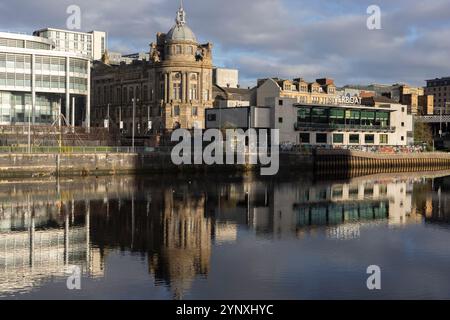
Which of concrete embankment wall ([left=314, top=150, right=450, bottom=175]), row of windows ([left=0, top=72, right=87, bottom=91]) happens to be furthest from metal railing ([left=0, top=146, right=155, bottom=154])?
concrete embankment wall ([left=314, top=150, right=450, bottom=175])

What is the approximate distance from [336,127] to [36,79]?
6128 cm

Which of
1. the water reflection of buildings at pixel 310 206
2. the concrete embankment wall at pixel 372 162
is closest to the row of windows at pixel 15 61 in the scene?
the water reflection of buildings at pixel 310 206

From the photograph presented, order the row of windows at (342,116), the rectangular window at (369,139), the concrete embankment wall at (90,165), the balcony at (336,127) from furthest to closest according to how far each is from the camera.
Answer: the rectangular window at (369,139)
the row of windows at (342,116)
the balcony at (336,127)
the concrete embankment wall at (90,165)

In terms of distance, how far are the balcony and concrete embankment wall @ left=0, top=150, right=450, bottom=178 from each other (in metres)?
10.9

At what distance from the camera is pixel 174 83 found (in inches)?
5320

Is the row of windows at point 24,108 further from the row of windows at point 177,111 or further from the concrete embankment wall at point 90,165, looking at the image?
the row of windows at point 177,111

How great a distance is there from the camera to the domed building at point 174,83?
438ft

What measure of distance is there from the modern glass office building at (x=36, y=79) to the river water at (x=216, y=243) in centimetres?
3464

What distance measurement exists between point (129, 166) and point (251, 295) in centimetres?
6717

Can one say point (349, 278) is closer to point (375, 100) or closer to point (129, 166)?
point (129, 166)

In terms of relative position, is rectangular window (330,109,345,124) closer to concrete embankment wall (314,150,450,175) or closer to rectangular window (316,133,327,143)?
rectangular window (316,133,327,143)

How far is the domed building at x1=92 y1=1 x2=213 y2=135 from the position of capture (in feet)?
438

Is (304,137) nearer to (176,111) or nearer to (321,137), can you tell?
(321,137)
